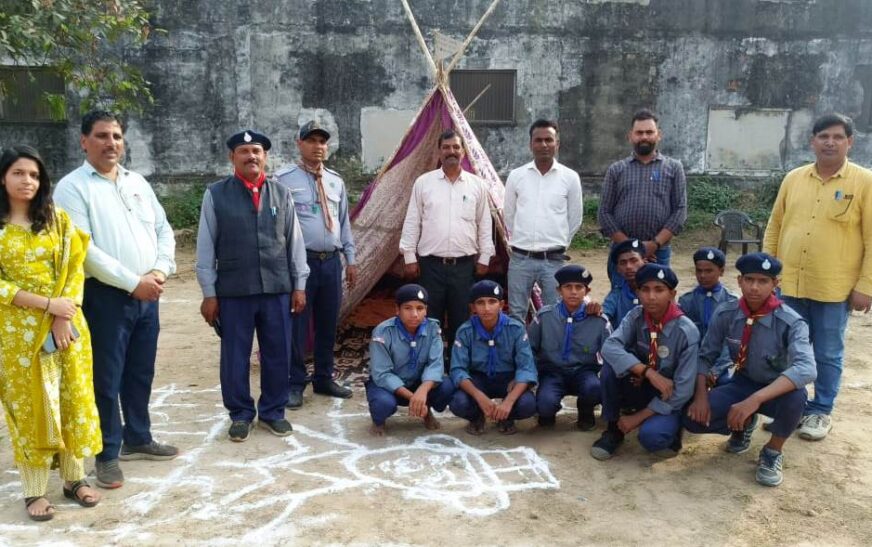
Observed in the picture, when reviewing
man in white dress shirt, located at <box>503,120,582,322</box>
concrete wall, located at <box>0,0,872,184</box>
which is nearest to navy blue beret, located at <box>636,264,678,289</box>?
man in white dress shirt, located at <box>503,120,582,322</box>

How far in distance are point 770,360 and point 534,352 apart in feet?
4.08

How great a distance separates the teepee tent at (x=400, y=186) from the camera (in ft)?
17.1

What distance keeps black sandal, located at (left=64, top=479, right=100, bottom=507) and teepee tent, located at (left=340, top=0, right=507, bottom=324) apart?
2.42m

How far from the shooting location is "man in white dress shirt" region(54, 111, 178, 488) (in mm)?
3061

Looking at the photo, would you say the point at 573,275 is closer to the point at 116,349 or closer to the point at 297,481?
the point at 297,481

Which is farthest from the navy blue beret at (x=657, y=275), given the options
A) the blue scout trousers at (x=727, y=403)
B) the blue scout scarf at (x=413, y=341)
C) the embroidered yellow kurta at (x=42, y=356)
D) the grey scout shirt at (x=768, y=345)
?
the embroidered yellow kurta at (x=42, y=356)

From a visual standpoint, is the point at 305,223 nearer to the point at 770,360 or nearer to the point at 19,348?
the point at 19,348

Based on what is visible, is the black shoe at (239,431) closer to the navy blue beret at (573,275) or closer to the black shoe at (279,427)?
the black shoe at (279,427)

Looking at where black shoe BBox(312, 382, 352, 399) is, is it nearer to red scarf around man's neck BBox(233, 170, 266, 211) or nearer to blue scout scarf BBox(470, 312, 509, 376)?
blue scout scarf BBox(470, 312, 509, 376)

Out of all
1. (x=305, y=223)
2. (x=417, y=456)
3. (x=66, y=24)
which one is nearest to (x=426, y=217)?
(x=305, y=223)

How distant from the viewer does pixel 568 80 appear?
1119 cm

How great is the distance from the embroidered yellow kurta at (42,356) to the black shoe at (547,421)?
2.26 meters

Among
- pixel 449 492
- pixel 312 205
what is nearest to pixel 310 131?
A: pixel 312 205

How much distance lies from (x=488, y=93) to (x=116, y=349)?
29.7 ft
